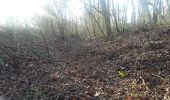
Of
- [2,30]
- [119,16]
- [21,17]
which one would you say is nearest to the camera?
[2,30]

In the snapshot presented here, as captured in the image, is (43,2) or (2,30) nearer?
(2,30)

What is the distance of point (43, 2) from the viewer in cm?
2269

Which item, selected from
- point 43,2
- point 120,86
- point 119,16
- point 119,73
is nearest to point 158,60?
point 119,73

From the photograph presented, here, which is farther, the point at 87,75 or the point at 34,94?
the point at 87,75

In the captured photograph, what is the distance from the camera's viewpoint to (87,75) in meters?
8.88

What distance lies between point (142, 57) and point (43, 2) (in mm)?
14318

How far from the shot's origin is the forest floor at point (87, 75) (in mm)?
6875

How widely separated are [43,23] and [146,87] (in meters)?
17.5

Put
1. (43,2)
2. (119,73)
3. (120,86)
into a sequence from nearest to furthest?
(120,86), (119,73), (43,2)

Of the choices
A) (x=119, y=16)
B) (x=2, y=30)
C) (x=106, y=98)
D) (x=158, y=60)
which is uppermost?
(x=119, y=16)

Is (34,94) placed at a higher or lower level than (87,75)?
lower

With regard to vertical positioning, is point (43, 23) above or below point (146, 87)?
above

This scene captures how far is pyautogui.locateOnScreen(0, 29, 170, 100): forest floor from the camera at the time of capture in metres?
6.88

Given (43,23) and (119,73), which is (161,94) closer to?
(119,73)
